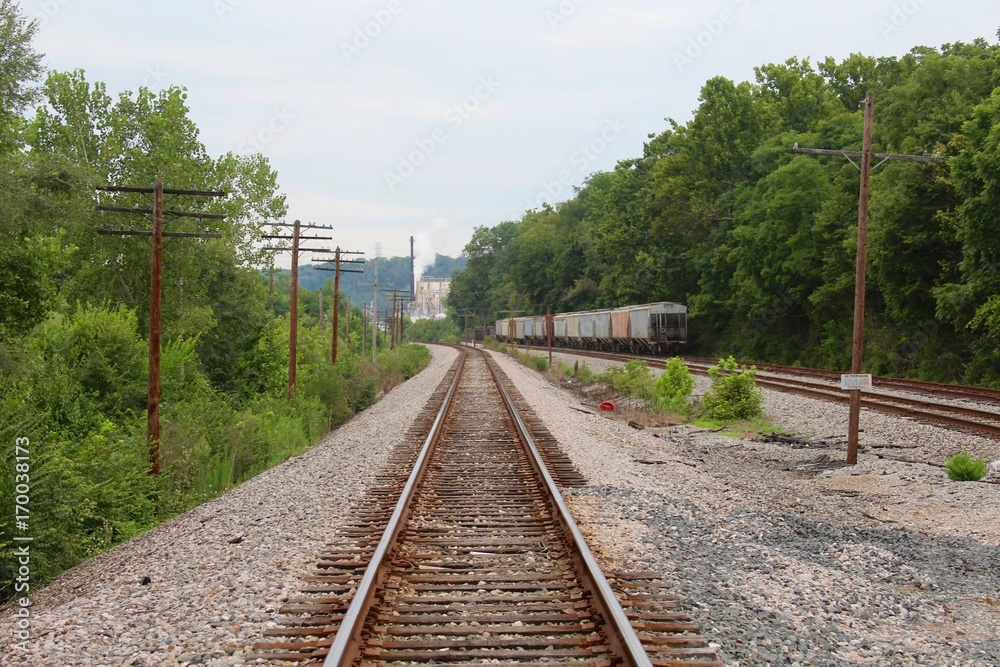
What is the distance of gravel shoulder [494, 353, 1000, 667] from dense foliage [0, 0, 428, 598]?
19.7ft

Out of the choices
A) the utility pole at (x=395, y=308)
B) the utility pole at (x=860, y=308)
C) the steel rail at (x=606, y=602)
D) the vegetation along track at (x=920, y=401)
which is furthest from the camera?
the utility pole at (x=395, y=308)

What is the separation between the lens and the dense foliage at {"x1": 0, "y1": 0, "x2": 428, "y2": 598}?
10.2m

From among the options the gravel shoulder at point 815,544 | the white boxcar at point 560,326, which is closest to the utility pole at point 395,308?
the white boxcar at point 560,326

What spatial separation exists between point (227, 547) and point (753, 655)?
186 inches

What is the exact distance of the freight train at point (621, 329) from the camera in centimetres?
4412

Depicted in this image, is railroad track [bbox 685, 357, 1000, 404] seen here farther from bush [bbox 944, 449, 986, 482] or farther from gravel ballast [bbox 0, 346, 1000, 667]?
bush [bbox 944, 449, 986, 482]

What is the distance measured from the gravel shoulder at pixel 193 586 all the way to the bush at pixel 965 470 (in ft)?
25.7

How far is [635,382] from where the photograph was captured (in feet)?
82.2

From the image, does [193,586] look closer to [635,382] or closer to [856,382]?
[856,382]

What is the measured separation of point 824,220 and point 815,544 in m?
31.5

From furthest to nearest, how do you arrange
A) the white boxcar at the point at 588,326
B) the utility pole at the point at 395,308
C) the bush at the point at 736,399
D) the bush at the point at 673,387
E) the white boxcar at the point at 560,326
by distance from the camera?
the white boxcar at the point at 560,326 → the utility pole at the point at 395,308 → the white boxcar at the point at 588,326 → the bush at the point at 673,387 → the bush at the point at 736,399

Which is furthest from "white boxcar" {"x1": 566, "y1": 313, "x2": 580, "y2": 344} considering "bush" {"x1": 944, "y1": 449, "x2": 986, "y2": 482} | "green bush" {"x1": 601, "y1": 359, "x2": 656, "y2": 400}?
"bush" {"x1": 944, "y1": 449, "x2": 986, "y2": 482}

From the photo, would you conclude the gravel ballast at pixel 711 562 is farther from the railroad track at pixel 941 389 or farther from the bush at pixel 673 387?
the bush at pixel 673 387

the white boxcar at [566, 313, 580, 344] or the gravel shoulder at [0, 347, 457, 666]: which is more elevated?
the white boxcar at [566, 313, 580, 344]
